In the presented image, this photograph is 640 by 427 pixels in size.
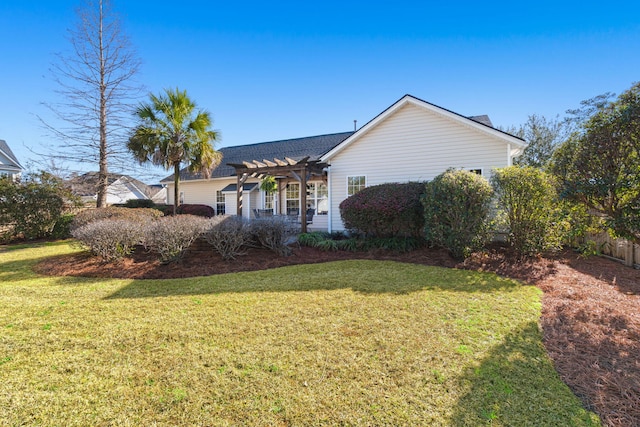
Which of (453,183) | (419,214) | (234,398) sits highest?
(453,183)

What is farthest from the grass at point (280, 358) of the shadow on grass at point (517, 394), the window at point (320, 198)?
the window at point (320, 198)

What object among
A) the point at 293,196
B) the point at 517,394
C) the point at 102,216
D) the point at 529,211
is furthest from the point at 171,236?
the point at 293,196

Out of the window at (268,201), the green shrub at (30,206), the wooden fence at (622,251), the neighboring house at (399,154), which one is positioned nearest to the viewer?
the wooden fence at (622,251)

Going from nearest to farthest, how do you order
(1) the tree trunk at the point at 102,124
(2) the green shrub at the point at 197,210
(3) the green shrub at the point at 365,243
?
(3) the green shrub at the point at 365,243 → (1) the tree trunk at the point at 102,124 → (2) the green shrub at the point at 197,210

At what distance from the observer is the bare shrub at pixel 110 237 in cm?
707

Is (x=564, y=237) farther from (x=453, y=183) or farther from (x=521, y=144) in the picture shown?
(x=521, y=144)

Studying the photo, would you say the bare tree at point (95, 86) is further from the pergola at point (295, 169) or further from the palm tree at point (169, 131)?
the pergola at point (295, 169)

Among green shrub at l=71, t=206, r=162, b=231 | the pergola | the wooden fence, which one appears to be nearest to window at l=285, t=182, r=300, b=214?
the pergola

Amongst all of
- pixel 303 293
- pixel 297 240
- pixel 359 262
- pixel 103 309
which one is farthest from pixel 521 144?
pixel 103 309

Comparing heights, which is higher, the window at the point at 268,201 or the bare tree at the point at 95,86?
the bare tree at the point at 95,86

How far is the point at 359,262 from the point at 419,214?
2.51 m

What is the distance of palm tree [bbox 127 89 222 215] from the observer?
12500mm

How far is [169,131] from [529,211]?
1383 centimetres

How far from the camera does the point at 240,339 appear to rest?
3363 millimetres
